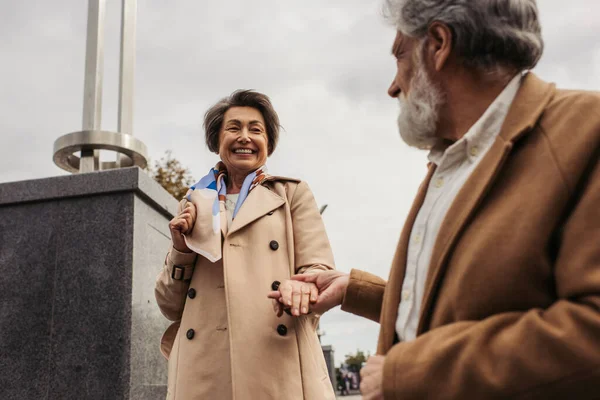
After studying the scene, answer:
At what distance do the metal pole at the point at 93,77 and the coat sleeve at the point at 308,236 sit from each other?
3.37m

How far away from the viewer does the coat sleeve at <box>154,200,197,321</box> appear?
3.14 meters

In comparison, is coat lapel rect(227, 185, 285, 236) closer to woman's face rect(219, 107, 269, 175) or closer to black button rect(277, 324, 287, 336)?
woman's face rect(219, 107, 269, 175)

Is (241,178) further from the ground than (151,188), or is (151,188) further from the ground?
(151,188)

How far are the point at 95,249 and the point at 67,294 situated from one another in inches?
15.5

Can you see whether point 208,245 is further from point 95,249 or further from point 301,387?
point 95,249

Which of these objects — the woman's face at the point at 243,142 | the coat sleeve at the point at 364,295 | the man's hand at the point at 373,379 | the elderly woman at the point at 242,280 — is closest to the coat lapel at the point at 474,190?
the man's hand at the point at 373,379

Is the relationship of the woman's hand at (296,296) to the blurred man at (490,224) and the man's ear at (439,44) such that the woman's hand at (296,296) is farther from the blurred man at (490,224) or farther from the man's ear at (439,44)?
the man's ear at (439,44)

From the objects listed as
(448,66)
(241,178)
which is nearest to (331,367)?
(241,178)

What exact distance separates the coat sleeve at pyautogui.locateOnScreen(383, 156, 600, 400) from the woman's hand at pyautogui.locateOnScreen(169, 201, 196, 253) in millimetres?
1896

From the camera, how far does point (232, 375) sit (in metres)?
2.79

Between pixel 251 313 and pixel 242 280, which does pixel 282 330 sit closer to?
pixel 251 313

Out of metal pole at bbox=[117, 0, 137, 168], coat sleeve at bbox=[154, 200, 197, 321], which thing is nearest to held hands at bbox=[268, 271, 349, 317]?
coat sleeve at bbox=[154, 200, 197, 321]

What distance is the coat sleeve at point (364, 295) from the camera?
209 cm

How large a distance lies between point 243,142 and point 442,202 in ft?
6.61
